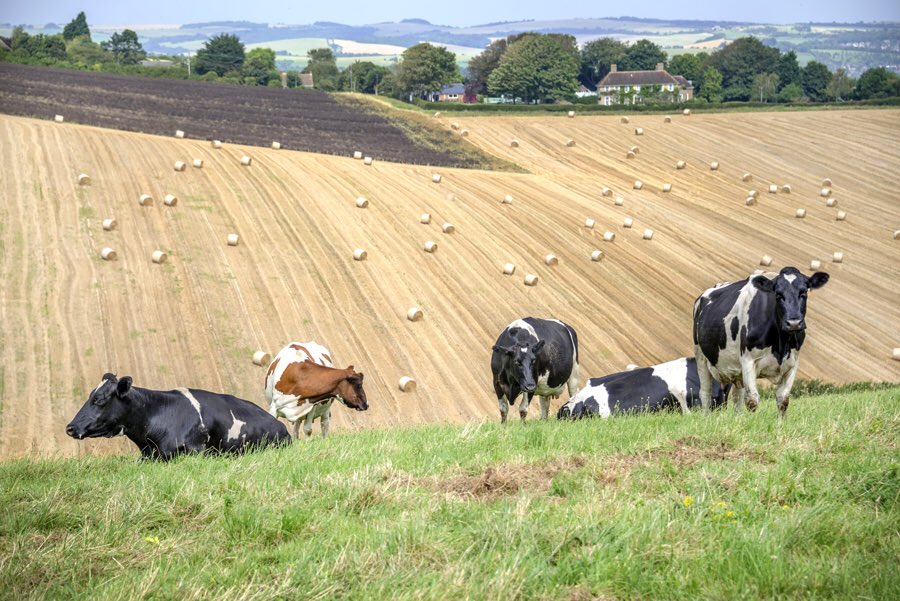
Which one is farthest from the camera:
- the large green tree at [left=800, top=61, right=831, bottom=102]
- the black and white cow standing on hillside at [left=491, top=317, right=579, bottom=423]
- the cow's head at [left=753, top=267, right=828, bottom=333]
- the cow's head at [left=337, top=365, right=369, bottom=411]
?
the large green tree at [left=800, top=61, right=831, bottom=102]

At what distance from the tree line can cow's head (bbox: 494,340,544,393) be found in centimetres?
5131

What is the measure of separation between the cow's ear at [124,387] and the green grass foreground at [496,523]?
235cm

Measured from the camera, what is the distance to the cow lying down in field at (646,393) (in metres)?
19.8

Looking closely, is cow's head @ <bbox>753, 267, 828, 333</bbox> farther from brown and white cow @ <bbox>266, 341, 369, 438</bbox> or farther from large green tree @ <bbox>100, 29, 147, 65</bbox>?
large green tree @ <bbox>100, 29, 147, 65</bbox>

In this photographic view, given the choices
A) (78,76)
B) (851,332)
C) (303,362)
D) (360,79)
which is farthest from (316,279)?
(360,79)

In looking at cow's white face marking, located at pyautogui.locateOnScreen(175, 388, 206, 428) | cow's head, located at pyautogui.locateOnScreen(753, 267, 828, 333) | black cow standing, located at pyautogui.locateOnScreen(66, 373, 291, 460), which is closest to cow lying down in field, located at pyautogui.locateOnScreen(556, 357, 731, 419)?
cow's head, located at pyautogui.locateOnScreen(753, 267, 828, 333)

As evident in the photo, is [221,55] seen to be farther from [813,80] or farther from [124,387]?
[124,387]

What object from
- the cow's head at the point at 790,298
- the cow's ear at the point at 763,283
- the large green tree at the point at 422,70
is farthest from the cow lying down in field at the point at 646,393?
the large green tree at the point at 422,70

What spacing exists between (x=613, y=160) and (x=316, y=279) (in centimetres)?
2491

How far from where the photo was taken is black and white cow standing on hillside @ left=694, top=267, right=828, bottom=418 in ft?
48.4

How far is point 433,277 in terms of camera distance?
103 feet

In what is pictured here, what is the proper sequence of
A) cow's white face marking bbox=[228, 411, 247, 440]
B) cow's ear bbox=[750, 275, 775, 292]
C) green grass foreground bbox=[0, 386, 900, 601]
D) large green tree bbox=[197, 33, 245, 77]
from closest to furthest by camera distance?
green grass foreground bbox=[0, 386, 900, 601] → cow's white face marking bbox=[228, 411, 247, 440] → cow's ear bbox=[750, 275, 775, 292] → large green tree bbox=[197, 33, 245, 77]

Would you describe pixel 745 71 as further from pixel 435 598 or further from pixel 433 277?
pixel 435 598

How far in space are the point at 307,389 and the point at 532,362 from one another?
4.47 meters
